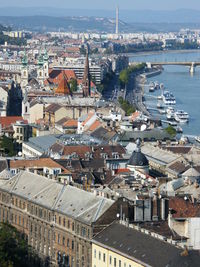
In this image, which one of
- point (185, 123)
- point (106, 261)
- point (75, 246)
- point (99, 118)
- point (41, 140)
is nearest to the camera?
point (106, 261)

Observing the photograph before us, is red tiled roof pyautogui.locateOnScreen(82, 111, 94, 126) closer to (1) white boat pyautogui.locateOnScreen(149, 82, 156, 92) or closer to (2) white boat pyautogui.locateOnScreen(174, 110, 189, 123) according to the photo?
(2) white boat pyautogui.locateOnScreen(174, 110, 189, 123)

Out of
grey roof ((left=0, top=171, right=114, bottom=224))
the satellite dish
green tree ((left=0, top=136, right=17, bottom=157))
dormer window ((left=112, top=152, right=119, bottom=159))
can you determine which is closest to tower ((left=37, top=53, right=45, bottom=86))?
the satellite dish

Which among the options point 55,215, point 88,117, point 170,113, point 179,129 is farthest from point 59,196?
point 170,113

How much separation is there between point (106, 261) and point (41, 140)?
80.5ft

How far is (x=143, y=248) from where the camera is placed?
26.7 m

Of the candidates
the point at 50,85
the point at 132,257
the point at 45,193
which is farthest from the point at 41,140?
the point at 50,85

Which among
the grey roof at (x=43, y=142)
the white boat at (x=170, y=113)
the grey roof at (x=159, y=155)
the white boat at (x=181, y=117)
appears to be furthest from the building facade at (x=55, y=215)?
the white boat at (x=170, y=113)

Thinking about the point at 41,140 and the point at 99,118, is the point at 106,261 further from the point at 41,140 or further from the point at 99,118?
the point at 99,118

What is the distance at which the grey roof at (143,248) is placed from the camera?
83.2 ft

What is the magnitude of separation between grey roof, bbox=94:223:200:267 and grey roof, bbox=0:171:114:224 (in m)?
1.17

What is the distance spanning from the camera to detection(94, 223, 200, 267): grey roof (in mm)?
25359

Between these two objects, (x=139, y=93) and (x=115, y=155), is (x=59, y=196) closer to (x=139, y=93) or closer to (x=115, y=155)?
(x=115, y=155)

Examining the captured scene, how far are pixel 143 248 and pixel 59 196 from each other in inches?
261

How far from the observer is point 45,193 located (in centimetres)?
3412
